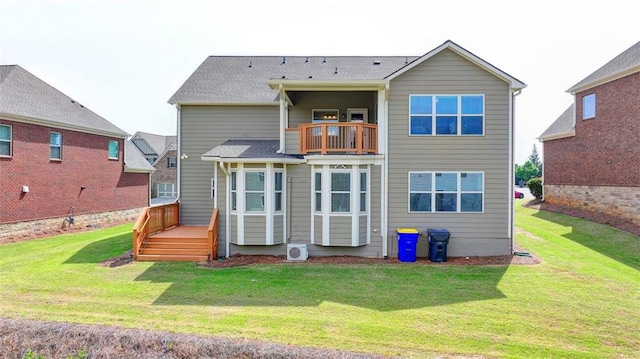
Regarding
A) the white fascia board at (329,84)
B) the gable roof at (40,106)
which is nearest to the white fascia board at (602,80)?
the white fascia board at (329,84)

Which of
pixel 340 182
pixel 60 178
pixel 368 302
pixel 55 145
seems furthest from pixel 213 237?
pixel 55 145

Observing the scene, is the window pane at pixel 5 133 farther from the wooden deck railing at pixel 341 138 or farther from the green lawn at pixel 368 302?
the wooden deck railing at pixel 341 138

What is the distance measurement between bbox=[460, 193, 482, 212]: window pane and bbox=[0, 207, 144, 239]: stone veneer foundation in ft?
60.4

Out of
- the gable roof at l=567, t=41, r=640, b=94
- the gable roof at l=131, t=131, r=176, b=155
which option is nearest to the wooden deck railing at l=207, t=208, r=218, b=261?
the gable roof at l=567, t=41, r=640, b=94

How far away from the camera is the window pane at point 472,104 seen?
1148 centimetres

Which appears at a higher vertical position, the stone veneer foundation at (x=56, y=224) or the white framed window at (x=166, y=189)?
the white framed window at (x=166, y=189)

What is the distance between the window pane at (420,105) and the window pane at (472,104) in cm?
118

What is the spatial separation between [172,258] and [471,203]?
33.9ft

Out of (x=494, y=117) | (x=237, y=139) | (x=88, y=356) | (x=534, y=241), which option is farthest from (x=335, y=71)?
(x=88, y=356)

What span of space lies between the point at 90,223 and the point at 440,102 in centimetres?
1920

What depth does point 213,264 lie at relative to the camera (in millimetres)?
10602

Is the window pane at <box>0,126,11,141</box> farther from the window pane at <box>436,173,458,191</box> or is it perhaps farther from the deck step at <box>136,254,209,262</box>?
the window pane at <box>436,173,458,191</box>

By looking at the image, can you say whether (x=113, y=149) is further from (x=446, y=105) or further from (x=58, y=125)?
(x=446, y=105)

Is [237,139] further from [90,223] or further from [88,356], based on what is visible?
[90,223]
